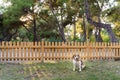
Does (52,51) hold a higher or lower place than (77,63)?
higher

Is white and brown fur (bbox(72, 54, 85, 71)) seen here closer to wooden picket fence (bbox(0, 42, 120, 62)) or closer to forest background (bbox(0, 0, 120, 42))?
wooden picket fence (bbox(0, 42, 120, 62))

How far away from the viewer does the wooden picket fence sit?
10602mm

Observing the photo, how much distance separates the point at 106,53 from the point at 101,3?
9924mm

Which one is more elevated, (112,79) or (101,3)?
(101,3)

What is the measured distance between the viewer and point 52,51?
436 inches

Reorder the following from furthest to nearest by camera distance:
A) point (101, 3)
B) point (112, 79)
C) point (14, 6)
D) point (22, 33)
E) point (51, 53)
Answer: point (22, 33) < point (101, 3) < point (14, 6) < point (51, 53) < point (112, 79)

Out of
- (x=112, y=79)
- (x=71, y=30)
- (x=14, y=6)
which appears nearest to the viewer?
(x=112, y=79)

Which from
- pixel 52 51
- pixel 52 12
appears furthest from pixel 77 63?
pixel 52 12

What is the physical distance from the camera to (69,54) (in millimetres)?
11344

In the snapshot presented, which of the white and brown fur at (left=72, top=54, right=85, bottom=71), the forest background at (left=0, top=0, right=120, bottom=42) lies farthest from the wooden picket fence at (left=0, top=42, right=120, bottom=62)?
the forest background at (left=0, top=0, right=120, bottom=42)

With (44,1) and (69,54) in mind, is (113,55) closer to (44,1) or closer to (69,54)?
(69,54)

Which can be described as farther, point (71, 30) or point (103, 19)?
point (71, 30)

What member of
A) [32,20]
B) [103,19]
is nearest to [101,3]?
[103,19]

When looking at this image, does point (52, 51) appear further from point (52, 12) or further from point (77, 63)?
point (52, 12)
